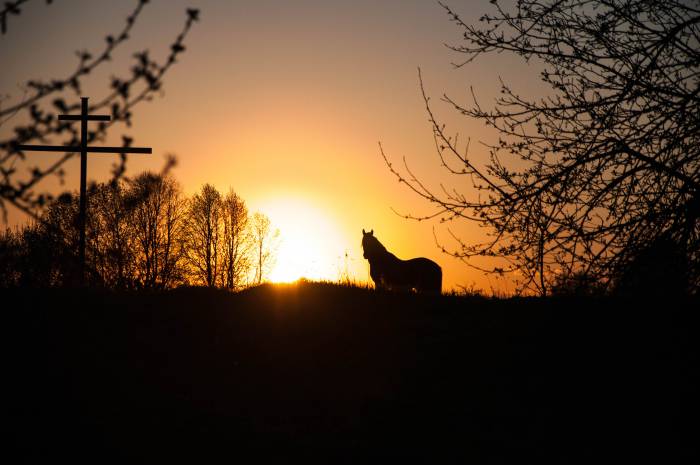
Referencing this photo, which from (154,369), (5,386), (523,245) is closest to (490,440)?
(523,245)

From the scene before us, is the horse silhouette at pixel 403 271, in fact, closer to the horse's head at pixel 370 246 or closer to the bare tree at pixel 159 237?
the horse's head at pixel 370 246

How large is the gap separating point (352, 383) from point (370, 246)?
36.4 feet

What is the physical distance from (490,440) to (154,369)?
17.0 ft

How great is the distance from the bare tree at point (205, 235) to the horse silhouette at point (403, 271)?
22.0m

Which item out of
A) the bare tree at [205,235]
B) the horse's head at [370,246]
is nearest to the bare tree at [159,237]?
the bare tree at [205,235]

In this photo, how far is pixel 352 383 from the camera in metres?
9.68

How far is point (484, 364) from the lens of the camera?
9.66m

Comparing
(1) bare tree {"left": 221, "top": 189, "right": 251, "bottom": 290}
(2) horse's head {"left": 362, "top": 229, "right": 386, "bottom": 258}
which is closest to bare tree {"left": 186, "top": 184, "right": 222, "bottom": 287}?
(1) bare tree {"left": 221, "top": 189, "right": 251, "bottom": 290}

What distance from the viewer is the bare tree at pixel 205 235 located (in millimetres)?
41062

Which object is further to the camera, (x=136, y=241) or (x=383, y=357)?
(x=136, y=241)

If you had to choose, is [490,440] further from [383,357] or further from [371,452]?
[383,357]

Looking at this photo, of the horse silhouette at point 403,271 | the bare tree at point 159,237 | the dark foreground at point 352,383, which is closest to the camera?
the dark foreground at point 352,383

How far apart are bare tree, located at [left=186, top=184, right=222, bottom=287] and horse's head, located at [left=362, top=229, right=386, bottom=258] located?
21.5 m

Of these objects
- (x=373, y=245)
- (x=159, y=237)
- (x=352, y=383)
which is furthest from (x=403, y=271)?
(x=159, y=237)
